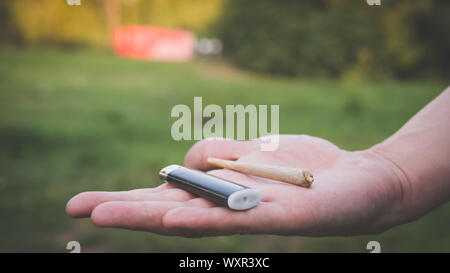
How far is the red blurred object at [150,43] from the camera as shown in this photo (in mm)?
9711

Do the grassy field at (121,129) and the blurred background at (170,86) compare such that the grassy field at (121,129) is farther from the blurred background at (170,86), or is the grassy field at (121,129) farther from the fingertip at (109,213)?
the fingertip at (109,213)

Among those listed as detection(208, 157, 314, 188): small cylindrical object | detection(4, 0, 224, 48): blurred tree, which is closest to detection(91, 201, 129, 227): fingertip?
detection(208, 157, 314, 188): small cylindrical object

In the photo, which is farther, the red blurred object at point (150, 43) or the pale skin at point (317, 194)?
the red blurred object at point (150, 43)

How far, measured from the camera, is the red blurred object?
9.71 m

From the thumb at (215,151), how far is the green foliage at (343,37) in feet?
22.7

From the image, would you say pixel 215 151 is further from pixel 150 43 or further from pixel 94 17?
pixel 150 43

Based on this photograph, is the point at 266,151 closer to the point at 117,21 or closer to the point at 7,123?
the point at 7,123

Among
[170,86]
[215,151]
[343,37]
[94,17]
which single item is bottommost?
[215,151]

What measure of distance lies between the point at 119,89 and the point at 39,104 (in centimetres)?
127

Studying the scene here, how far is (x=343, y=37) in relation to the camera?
8.63 meters

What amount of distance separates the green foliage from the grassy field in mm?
1359

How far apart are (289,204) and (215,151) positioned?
0.73 metres

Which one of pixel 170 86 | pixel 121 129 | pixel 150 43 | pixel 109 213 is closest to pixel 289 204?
pixel 109 213

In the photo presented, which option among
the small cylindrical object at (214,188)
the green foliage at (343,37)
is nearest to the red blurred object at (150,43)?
Answer: the green foliage at (343,37)
